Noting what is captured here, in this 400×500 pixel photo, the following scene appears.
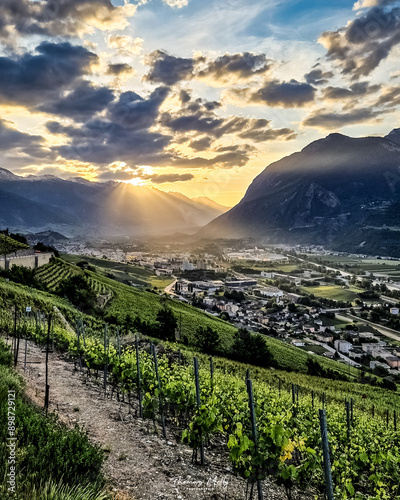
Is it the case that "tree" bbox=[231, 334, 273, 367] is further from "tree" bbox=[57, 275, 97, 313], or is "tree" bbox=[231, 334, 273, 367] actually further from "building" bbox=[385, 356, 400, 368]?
"building" bbox=[385, 356, 400, 368]

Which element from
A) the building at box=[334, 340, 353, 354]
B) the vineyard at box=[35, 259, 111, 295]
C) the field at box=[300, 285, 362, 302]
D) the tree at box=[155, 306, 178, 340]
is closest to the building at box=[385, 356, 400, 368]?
the building at box=[334, 340, 353, 354]

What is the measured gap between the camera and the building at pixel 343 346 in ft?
276

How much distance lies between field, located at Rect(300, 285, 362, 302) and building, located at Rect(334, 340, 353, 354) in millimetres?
58876

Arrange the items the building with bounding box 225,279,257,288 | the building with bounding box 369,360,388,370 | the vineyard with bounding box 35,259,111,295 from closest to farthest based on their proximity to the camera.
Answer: the vineyard with bounding box 35,259,111,295 → the building with bounding box 369,360,388,370 → the building with bounding box 225,279,257,288

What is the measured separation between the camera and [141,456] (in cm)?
751

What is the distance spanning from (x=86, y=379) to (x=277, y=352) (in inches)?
1639

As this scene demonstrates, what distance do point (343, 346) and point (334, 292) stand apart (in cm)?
7144

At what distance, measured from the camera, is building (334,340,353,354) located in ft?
276

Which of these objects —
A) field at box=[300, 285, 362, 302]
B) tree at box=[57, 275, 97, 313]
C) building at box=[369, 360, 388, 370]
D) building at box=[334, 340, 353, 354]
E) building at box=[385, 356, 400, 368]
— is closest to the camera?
tree at box=[57, 275, 97, 313]

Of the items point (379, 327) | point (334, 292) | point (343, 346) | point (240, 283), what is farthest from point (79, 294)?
point (334, 292)

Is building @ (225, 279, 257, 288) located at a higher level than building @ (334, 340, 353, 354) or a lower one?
higher

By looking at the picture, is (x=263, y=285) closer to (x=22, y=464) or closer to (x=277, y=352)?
(x=277, y=352)

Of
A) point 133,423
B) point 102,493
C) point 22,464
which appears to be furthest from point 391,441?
point 22,464

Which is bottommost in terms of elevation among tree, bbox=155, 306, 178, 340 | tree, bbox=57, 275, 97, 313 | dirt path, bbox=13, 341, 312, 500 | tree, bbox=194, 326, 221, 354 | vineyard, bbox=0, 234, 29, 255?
tree, bbox=194, 326, 221, 354
